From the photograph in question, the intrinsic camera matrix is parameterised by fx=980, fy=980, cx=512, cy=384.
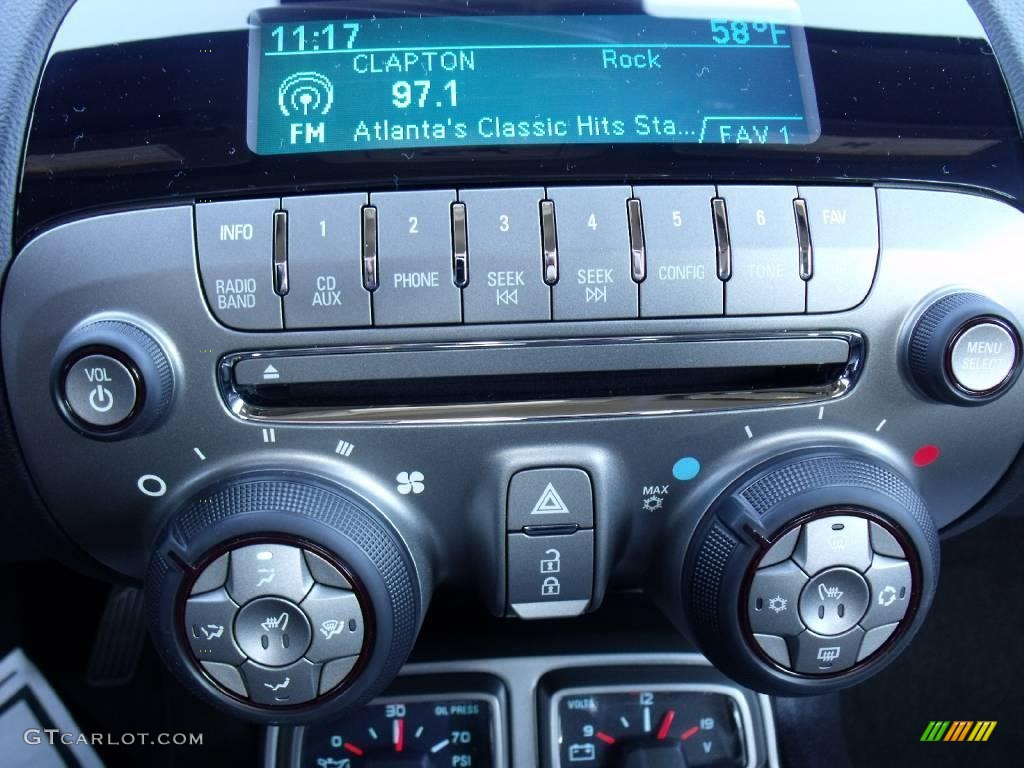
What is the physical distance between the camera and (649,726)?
954 millimetres

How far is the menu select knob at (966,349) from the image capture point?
78cm

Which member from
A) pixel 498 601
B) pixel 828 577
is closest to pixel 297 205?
pixel 498 601

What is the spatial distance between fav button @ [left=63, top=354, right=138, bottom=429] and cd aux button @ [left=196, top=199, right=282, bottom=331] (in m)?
0.09

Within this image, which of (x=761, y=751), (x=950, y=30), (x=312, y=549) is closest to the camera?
(x=312, y=549)

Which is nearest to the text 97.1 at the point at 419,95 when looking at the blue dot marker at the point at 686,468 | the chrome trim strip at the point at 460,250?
the chrome trim strip at the point at 460,250

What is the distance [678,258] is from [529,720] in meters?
0.48

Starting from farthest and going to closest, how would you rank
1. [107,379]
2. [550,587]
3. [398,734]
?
[398,734]
[550,587]
[107,379]

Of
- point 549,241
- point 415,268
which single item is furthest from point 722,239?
point 415,268

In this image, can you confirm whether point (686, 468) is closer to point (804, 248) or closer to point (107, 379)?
point (804, 248)

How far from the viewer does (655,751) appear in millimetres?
929

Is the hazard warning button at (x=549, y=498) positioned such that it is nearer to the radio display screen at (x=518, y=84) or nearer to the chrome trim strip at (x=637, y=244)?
the chrome trim strip at (x=637, y=244)

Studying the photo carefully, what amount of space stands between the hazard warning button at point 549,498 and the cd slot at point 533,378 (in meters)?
0.05

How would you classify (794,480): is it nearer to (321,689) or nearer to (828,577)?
(828,577)

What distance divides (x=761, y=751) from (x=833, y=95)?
63 cm
